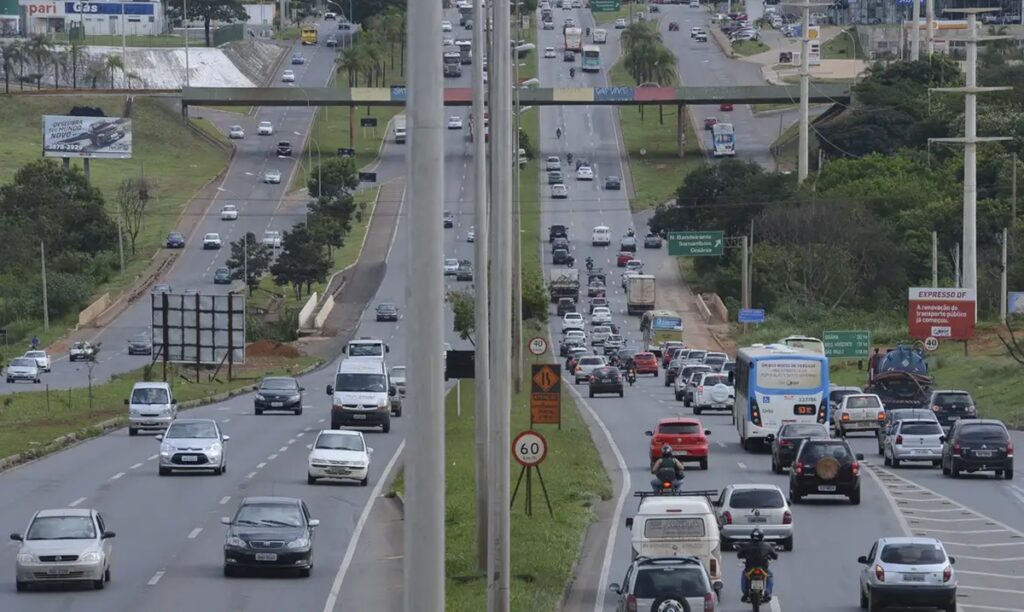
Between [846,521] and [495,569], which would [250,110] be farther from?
[495,569]

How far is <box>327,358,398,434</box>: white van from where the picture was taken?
61844 millimetres

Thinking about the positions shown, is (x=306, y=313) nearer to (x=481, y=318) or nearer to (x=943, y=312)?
(x=943, y=312)

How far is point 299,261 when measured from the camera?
12625cm

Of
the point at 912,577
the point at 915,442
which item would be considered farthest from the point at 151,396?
the point at 912,577

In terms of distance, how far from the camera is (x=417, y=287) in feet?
34.7

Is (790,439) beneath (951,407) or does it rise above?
above

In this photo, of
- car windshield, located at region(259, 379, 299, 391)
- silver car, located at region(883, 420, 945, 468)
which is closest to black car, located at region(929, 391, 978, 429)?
silver car, located at region(883, 420, 945, 468)

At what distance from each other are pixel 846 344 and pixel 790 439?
42008mm

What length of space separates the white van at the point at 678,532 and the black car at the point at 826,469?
42.9ft

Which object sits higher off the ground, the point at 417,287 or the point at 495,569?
the point at 417,287

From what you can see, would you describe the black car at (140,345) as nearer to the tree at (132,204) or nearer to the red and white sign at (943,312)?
the tree at (132,204)

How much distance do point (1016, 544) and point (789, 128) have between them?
147 meters

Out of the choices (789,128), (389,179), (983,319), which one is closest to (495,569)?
(983,319)

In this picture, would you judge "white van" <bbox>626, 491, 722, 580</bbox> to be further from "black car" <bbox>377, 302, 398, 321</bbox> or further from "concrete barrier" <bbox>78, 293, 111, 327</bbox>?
"concrete barrier" <bbox>78, 293, 111, 327</bbox>
